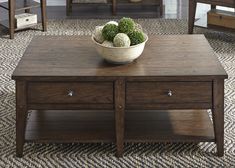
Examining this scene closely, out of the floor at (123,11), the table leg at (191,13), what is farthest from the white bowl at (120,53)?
the floor at (123,11)

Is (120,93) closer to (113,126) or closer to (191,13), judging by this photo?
(113,126)

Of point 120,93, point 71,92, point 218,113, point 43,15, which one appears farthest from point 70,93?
point 43,15

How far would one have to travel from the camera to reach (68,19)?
4.49 meters

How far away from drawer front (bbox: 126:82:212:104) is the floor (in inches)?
88.9

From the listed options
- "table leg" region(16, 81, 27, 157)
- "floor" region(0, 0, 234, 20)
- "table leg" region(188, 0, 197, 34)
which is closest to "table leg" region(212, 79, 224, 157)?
"table leg" region(16, 81, 27, 157)

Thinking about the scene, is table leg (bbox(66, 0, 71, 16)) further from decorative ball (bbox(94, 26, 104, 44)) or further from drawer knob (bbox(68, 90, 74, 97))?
drawer knob (bbox(68, 90, 74, 97))

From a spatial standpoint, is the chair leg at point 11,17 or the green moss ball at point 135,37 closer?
the green moss ball at point 135,37

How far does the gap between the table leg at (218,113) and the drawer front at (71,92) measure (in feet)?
1.52

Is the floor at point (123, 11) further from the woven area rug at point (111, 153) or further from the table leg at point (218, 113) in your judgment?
the table leg at point (218, 113)

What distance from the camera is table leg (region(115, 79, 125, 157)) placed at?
2.33 metres

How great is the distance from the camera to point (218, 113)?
2.38 m

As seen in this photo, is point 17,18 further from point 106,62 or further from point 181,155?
point 181,155

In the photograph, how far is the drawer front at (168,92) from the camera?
2344 millimetres

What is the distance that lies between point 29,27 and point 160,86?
7.01 feet
